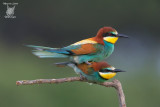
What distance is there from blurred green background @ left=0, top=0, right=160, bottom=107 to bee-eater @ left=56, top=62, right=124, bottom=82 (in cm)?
268

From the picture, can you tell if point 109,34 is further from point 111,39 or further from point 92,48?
point 92,48

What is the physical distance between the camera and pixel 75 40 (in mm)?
9570

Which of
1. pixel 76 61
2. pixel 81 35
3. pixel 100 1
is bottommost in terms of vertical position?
pixel 81 35

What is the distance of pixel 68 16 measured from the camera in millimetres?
9734

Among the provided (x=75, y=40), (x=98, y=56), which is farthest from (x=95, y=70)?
(x=75, y=40)

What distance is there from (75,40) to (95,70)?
22.9 ft

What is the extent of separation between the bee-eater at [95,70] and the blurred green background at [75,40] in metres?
2.68

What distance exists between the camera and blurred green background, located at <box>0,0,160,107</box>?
17.9ft

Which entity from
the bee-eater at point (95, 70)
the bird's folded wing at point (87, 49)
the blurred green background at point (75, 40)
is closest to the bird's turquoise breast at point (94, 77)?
the bee-eater at point (95, 70)

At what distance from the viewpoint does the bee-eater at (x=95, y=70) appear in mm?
2499

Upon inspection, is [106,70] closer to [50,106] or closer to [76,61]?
[76,61]

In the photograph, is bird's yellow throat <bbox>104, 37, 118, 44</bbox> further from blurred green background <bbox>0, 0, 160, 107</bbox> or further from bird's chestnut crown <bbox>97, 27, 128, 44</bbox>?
blurred green background <bbox>0, 0, 160, 107</bbox>

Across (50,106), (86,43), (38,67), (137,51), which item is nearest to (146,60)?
(137,51)

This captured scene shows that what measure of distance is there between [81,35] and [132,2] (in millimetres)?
1418
